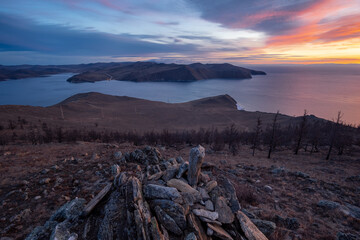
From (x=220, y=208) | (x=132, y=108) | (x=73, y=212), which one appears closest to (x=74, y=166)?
(x=73, y=212)

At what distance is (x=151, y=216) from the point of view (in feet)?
17.7

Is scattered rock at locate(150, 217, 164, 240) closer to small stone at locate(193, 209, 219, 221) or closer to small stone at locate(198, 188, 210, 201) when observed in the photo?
small stone at locate(193, 209, 219, 221)

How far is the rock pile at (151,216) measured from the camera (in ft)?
16.2

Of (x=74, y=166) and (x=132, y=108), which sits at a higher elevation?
(x=74, y=166)

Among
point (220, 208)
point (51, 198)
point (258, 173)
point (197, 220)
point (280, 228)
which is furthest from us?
point (258, 173)

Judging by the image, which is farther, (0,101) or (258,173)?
(0,101)

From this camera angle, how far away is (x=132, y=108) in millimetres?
79125

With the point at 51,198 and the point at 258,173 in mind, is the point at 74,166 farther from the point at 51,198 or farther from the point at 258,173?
the point at 258,173

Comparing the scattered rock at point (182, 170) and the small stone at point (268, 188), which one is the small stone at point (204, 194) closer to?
the scattered rock at point (182, 170)

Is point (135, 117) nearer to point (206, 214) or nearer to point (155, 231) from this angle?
point (206, 214)

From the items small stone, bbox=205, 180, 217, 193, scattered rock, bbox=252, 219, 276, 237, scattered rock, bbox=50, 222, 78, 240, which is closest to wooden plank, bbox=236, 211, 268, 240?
scattered rock, bbox=252, 219, 276, 237

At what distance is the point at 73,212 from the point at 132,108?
7575 centimetres

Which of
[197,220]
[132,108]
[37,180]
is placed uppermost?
[197,220]

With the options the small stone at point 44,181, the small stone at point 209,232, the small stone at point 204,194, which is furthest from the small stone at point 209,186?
the small stone at point 44,181
